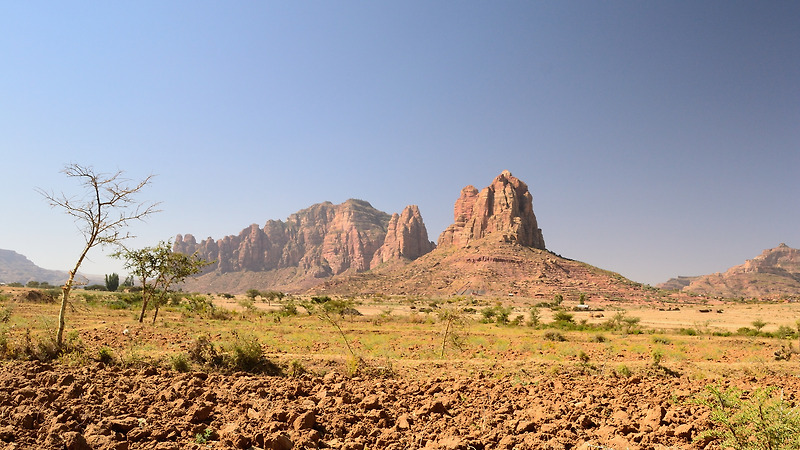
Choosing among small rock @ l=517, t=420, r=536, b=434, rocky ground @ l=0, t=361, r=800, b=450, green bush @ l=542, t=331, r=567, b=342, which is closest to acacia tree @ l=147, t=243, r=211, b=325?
rocky ground @ l=0, t=361, r=800, b=450

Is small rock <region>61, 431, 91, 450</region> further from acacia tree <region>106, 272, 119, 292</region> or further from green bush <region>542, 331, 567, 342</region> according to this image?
acacia tree <region>106, 272, 119, 292</region>

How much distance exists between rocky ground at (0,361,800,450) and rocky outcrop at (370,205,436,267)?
493ft

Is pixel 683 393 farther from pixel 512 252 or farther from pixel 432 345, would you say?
pixel 512 252

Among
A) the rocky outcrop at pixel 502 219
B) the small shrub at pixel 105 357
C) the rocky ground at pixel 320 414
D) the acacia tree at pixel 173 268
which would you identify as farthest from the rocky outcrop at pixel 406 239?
the rocky ground at pixel 320 414

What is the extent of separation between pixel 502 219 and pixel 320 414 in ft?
398

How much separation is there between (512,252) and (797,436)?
4031 inches

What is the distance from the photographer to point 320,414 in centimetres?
643

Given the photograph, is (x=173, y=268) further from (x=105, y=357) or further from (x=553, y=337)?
(x=553, y=337)

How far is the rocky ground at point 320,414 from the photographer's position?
5266mm

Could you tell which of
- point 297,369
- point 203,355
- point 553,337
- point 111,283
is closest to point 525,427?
point 297,369

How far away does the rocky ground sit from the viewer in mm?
5266

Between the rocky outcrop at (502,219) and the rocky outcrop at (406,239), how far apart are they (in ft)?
88.0

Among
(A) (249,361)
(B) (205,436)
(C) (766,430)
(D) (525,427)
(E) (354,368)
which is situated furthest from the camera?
(A) (249,361)

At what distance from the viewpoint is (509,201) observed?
125625 millimetres
